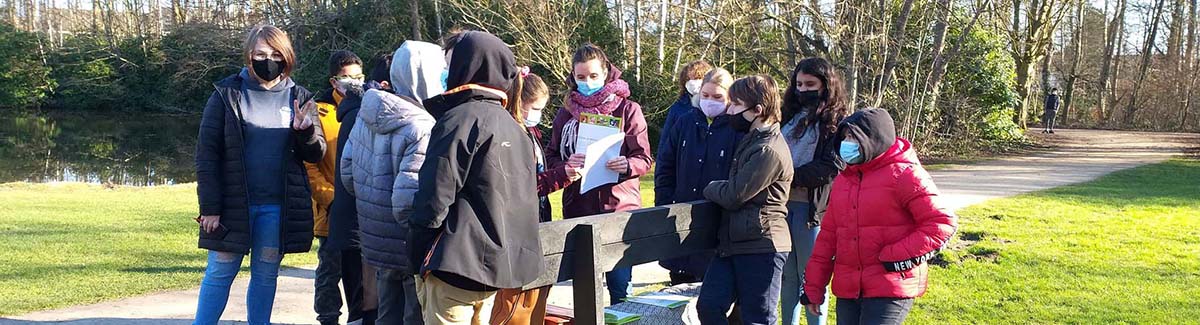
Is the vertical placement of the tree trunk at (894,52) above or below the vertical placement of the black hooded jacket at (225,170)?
above

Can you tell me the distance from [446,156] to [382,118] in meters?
0.62

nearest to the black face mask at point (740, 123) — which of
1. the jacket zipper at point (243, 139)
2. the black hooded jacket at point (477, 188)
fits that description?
the black hooded jacket at point (477, 188)

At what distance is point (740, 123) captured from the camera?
4.41 meters

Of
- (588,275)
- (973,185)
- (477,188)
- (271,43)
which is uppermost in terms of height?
(271,43)

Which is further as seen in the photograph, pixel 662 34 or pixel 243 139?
pixel 662 34

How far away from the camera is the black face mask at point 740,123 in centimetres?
438

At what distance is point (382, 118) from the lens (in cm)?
356

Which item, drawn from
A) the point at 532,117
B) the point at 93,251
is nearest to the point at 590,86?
the point at 532,117

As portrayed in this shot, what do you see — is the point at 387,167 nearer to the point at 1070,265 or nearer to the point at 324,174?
the point at 324,174

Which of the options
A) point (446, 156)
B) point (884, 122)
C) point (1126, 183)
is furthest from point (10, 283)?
point (1126, 183)

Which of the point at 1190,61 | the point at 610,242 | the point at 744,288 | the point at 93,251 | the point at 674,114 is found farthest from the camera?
the point at 1190,61

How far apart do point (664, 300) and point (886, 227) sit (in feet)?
4.35

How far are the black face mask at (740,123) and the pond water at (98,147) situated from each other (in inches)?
794

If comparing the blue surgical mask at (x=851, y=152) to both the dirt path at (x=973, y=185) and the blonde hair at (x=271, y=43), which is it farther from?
the dirt path at (x=973, y=185)
